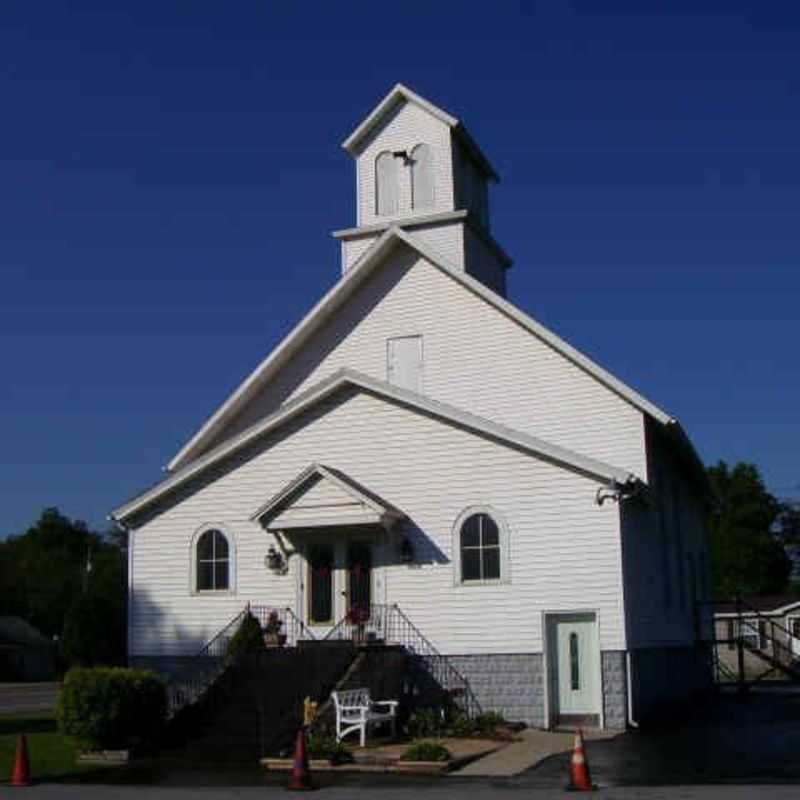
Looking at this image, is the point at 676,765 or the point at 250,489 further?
the point at 250,489

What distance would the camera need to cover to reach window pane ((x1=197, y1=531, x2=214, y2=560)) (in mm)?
28188

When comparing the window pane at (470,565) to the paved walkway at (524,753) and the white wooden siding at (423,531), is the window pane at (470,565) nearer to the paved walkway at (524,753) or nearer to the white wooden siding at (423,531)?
the white wooden siding at (423,531)

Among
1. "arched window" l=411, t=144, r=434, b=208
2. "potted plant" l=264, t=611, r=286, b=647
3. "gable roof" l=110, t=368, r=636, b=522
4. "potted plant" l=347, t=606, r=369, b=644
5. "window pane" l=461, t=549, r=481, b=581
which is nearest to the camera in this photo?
"gable roof" l=110, t=368, r=636, b=522

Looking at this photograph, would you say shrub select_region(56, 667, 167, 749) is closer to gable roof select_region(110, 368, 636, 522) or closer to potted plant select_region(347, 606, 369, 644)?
potted plant select_region(347, 606, 369, 644)

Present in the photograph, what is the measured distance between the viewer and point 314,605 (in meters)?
27.3

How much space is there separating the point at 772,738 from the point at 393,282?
13.6m

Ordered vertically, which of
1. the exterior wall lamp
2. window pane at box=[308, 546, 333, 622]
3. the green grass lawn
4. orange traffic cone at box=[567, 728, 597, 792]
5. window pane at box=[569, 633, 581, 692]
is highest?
the exterior wall lamp

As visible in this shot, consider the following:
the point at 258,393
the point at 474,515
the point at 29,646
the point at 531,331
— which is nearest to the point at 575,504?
the point at 474,515

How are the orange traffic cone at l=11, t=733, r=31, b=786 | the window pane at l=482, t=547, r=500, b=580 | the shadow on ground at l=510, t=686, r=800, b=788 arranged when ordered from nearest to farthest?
the shadow on ground at l=510, t=686, r=800, b=788, the orange traffic cone at l=11, t=733, r=31, b=786, the window pane at l=482, t=547, r=500, b=580

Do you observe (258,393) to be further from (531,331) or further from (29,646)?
(29,646)

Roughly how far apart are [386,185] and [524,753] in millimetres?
16776

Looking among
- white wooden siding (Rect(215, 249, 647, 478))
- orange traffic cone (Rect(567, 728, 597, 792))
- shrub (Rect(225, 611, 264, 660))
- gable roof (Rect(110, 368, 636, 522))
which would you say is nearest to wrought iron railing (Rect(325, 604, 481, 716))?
shrub (Rect(225, 611, 264, 660))

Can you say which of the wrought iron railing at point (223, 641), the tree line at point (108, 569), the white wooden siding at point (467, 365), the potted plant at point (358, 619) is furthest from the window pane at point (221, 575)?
the tree line at point (108, 569)

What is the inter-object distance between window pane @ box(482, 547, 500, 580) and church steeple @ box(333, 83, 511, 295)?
29.6 feet
